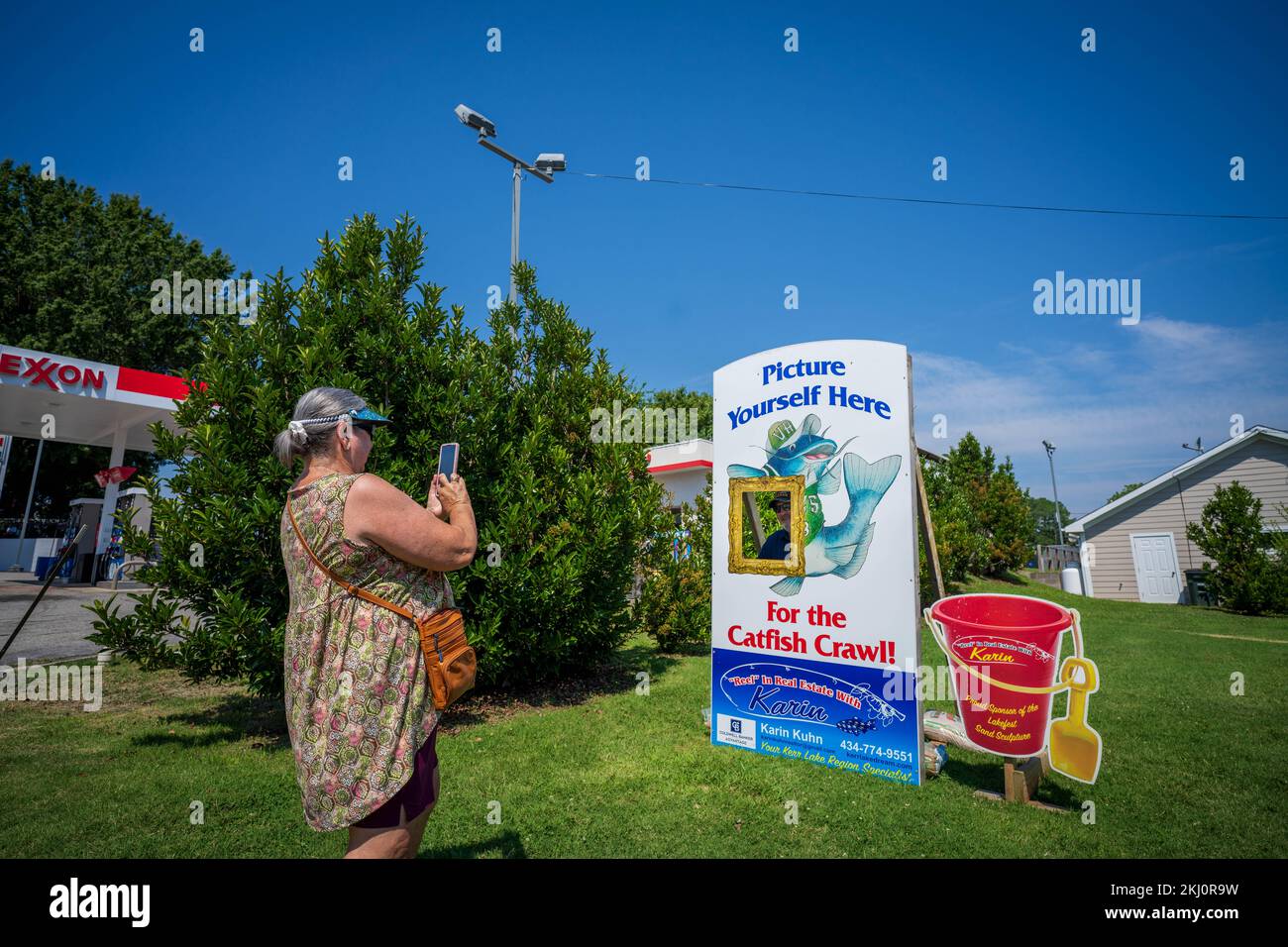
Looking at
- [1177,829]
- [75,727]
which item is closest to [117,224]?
[75,727]

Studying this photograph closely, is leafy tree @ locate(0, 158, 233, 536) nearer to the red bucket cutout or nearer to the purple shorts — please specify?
the purple shorts

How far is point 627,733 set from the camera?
6488 millimetres

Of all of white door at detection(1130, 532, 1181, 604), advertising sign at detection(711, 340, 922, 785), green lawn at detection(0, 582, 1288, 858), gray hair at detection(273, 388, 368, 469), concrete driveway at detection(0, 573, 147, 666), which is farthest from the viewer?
white door at detection(1130, 532, 1181, 604)

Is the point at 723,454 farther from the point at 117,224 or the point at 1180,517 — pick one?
the point at 117,224

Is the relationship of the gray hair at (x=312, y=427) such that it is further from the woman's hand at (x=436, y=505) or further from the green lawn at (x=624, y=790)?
the green lawn at (x=624, y=790)

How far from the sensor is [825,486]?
5723 mm

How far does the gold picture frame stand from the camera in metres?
5.80

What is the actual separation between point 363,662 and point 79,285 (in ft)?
120

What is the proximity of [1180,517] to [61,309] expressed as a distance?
45.5 meters

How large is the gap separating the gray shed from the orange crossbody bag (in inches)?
1083

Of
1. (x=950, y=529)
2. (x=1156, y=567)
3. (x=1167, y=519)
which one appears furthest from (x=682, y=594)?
(x=1167, y=519)

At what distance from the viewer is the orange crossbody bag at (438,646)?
90.7 inches

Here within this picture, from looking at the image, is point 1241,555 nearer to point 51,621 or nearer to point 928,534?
point 928,534
